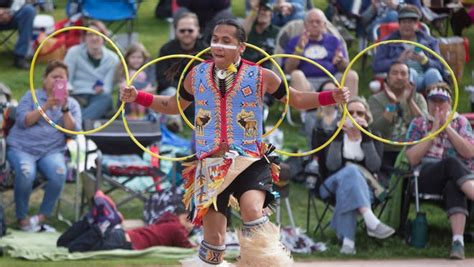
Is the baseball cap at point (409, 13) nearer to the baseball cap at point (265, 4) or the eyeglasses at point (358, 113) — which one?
the baseball cap at point (265, 4)

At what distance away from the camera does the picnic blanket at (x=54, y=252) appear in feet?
34.6

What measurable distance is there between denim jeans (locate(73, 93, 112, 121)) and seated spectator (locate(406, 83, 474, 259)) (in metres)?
3.24

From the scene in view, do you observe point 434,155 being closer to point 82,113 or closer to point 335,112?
point 335,112

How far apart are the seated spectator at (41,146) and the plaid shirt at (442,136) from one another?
3.05m

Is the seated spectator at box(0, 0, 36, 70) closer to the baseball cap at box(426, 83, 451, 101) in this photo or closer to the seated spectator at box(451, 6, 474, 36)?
the seated spectator at box(451, 6, 474, 36)

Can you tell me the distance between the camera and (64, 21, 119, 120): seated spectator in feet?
42.3

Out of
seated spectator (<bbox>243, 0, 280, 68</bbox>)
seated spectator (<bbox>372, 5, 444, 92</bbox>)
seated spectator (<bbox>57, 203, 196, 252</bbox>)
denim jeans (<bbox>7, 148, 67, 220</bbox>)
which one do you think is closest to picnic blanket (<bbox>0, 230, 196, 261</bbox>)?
seated spectator (<bbox>57, 203, 196, 252</bbox>)

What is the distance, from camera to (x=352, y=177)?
11.0m

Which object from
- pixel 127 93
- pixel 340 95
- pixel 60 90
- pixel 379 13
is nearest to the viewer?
pixel 340 95

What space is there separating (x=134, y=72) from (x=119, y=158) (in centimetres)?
110

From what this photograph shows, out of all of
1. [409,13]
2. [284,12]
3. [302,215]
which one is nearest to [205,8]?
[284,12]

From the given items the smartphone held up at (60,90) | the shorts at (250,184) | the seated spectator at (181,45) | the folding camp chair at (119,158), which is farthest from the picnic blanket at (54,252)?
the seated spectator at (181,45)

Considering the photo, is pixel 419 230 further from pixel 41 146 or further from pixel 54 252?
pixel 41 146

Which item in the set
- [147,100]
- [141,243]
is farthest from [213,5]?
[147,100]
